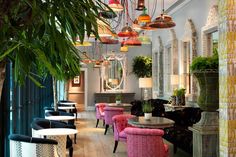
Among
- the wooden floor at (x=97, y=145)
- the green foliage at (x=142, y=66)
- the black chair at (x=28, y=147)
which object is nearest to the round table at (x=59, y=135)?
the black chair at (x=28, y=147)

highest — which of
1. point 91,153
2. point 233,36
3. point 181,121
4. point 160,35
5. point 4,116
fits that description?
point 160,35

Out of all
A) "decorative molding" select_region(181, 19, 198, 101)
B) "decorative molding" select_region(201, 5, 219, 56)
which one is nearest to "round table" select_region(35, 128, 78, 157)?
"decorative molding" select_region(201, 5, 219, 56)

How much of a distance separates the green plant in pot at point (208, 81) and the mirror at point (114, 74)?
14.3 meters

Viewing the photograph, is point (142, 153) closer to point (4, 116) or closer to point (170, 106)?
point (4, 116)

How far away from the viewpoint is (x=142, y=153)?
5.21 m

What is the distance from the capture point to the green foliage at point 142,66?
18.7 metres

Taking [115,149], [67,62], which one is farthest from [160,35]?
[67,62]

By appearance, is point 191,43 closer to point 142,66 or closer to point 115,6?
point 115,6

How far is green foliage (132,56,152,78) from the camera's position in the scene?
737 inches

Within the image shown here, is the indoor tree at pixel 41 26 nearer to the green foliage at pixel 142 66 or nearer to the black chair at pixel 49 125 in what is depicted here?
the black chair at pixel 49 125

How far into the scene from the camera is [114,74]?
1927cm

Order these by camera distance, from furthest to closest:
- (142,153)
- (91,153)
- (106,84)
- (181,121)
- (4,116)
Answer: (106,84) → (181,121) → (91,153) → (142,153) → (4,116)

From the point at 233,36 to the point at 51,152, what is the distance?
273 centimetres

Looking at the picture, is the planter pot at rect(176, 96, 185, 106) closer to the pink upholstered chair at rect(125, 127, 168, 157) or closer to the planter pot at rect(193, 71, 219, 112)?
the pink upholstered chair at rect(125, 127, 168, 157)
